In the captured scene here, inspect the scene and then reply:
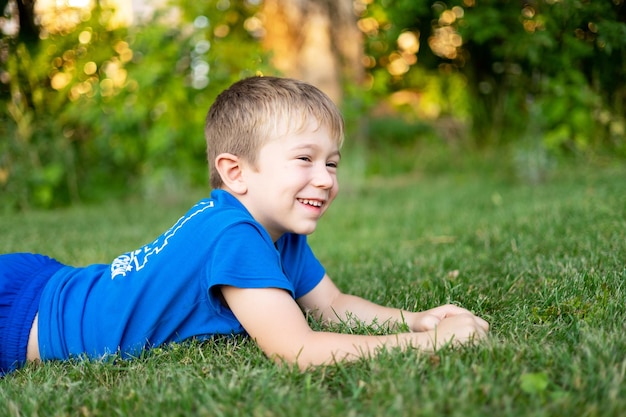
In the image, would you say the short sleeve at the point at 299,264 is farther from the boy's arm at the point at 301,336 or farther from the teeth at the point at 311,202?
the boy's arm at the point at 301,336

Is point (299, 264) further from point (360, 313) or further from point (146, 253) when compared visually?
point (146, 253)

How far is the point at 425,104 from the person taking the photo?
10500 mm

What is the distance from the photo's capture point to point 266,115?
6.87 feet

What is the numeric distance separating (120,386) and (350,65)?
5849 millimetres

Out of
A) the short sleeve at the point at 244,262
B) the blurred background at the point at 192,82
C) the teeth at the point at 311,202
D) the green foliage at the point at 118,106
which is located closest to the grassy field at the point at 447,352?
the short sleeve at the point at 244,262

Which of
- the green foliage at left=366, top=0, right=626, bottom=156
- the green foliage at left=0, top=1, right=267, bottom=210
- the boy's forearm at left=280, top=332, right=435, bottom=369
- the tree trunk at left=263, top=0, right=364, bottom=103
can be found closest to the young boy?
the boy's forearm at left=280, top=332, right=435, bottom=369

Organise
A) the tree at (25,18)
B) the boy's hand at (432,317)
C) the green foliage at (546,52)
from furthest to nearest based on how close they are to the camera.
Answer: the tree at (25,18) < the green foliage at (546,52) < the boy's hand at (432,317)

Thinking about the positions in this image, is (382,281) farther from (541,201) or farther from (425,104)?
(425,104)

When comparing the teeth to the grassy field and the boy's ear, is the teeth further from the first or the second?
the grassy field

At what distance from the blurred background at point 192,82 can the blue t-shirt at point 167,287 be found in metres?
3.24

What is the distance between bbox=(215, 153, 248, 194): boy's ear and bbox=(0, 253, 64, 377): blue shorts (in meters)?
0.76

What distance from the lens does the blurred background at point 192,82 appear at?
5.37 metres

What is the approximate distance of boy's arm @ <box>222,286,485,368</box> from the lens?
1786 millimetres

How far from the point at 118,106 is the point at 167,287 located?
Answer: 206 inches
